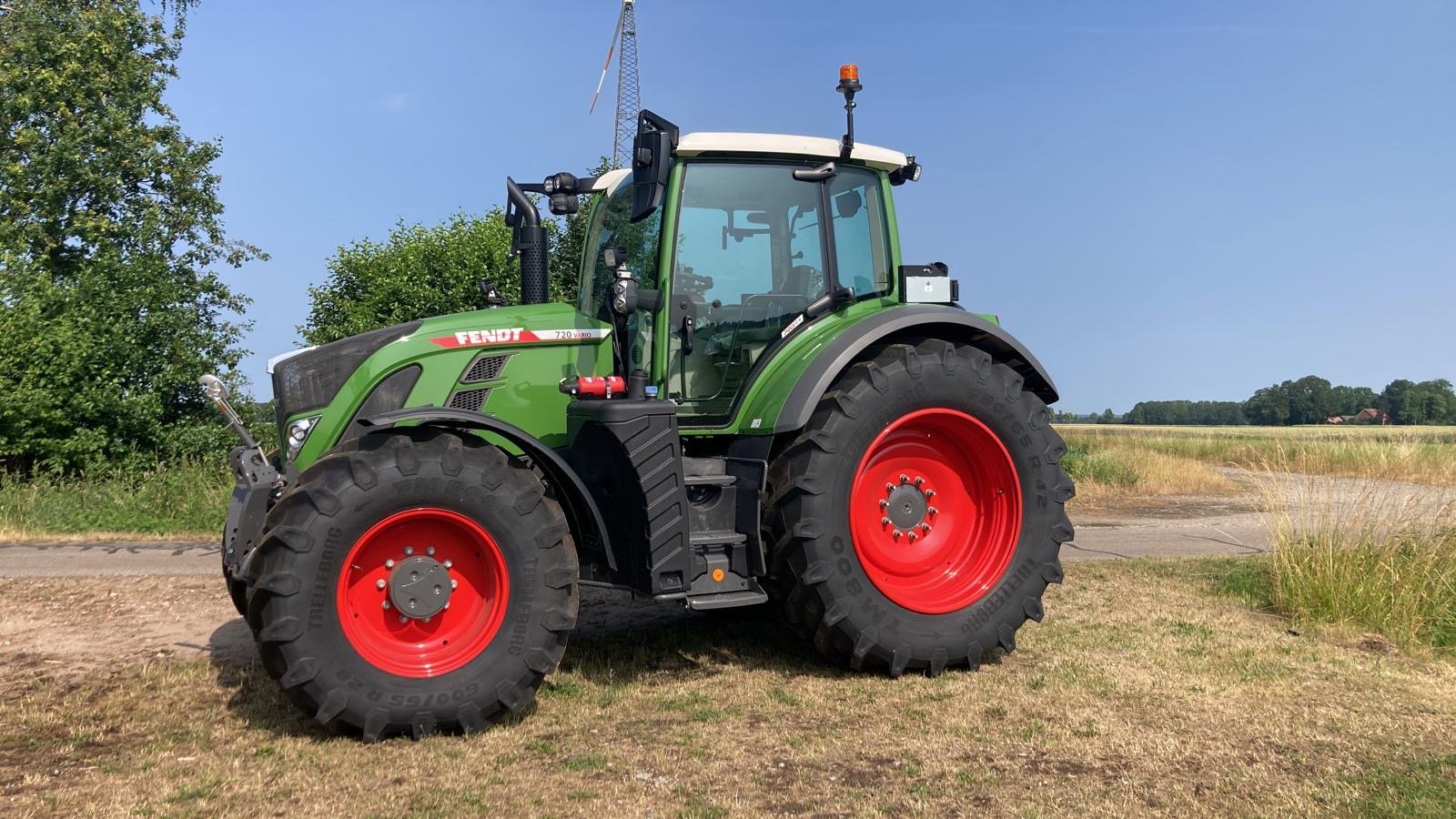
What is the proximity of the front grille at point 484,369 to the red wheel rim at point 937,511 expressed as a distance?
183cm

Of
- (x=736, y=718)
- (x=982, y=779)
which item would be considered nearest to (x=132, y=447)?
(x=736, y=718)

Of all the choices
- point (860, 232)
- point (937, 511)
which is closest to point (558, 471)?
point (937, 511)

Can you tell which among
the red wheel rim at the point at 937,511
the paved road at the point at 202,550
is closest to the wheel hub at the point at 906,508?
the red wheel rim at the point at 937,511

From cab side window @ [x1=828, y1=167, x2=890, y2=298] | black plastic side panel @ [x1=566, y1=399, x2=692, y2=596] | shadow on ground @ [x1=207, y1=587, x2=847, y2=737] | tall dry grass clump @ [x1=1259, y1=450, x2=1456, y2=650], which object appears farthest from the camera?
tall dry grass clump @ [x1=1259, y1=450, x2=1456, y2=650]

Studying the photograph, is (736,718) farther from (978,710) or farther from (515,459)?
(515,459)

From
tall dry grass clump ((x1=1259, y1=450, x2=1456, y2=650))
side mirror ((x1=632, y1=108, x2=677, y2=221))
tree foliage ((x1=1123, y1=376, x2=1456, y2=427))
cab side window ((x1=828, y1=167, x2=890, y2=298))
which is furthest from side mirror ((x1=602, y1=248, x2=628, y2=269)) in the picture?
tree foliage ((x1=1123, y1=376, x2=1456, y2=427))

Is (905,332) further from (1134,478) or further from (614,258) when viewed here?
(1134,478)

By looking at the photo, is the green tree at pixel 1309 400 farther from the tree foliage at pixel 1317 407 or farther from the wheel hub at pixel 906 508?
the wheel hub at pixel 906 508

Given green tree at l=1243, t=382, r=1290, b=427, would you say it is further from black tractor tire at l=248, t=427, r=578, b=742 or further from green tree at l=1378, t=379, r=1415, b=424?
black tractor tire at l=248, t=427, r=578, b=742

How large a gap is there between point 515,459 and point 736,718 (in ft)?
4.99

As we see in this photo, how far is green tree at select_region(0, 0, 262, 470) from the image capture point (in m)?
13.9

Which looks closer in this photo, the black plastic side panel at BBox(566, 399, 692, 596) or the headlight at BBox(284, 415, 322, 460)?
the black plastic side panel at BBox(566, 399, 692, 596)

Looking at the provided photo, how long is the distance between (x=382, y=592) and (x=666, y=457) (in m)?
1.31

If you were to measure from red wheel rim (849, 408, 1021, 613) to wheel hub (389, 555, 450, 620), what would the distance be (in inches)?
78.8
